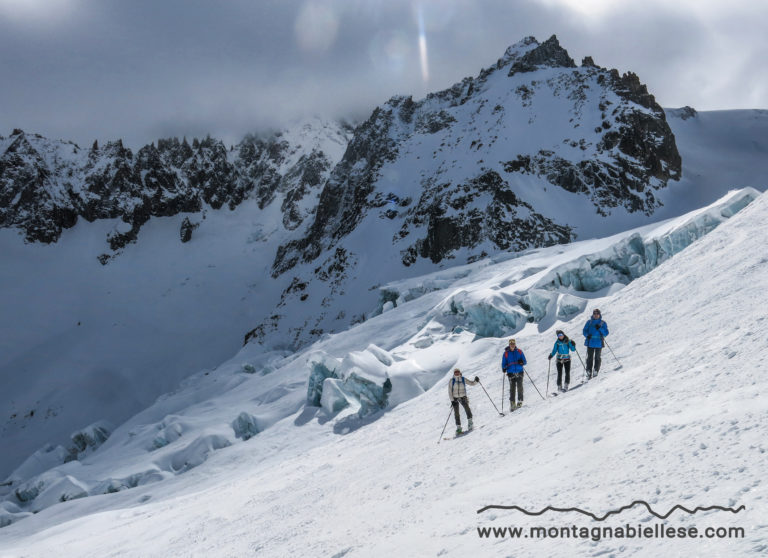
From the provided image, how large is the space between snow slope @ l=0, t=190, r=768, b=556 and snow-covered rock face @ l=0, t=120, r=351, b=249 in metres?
131

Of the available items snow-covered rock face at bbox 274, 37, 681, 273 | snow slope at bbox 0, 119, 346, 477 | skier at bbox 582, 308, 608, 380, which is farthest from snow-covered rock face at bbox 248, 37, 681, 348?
skier at bbox 582, 308, 608, 380

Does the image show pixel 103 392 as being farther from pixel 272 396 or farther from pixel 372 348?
pixel 372 348

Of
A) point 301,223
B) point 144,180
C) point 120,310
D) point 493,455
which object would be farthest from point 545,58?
point 493,455

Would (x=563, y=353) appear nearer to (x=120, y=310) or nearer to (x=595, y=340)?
(x=595, y=340)

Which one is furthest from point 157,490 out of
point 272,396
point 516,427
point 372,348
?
point 516,427

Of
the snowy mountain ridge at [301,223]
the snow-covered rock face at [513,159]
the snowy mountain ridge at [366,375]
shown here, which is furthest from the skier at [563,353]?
the snow-covered rock face at [513,159]

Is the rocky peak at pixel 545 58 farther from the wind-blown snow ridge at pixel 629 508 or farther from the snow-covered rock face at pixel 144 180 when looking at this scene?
the wind-blown snow ridge at pixel 629 508

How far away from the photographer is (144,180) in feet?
550

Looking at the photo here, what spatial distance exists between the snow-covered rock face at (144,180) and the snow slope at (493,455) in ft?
430

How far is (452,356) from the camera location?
88.3 ft

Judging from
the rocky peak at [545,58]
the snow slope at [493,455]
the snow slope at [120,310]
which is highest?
the rocky peak at [545,58]

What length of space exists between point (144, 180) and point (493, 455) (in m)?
177

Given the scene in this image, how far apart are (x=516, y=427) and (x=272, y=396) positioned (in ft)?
82.9

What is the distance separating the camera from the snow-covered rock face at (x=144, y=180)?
158m
